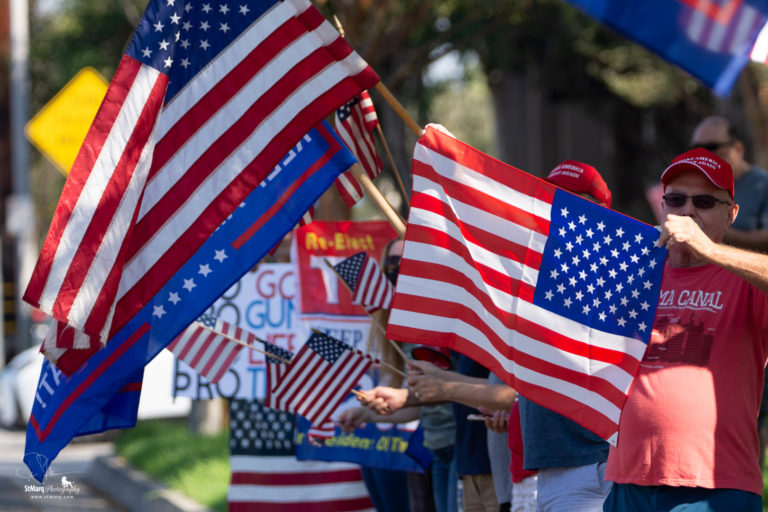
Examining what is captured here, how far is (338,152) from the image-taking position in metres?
5.70

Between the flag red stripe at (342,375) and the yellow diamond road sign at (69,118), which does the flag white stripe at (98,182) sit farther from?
the yellow diamond road sign at (69,118)

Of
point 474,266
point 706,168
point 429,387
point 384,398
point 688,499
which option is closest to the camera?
point 688,499

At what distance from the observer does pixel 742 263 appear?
400 centimetres

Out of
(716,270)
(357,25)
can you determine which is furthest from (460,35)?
(716,270)

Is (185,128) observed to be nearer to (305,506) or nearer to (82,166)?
(82,166)

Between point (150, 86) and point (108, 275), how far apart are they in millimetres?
821

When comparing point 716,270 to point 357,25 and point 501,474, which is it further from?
point 357,25

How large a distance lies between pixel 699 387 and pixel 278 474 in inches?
186

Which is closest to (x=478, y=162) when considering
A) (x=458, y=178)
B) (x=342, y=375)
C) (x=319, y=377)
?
(x=458, y=178)

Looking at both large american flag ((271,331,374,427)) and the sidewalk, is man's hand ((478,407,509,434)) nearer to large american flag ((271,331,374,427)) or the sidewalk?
large american flag ((271,331,374,427))

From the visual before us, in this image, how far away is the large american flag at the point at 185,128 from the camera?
5.12 m

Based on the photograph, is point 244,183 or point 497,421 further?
point 497,421

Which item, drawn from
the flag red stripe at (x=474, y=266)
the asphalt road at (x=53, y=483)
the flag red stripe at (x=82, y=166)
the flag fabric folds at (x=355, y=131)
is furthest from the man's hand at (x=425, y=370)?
the asphalt road at (x=53, y=483)

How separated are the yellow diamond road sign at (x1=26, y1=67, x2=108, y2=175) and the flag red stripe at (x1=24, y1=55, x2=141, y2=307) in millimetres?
7549
